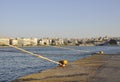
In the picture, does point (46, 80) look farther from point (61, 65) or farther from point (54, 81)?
point (61, 65)

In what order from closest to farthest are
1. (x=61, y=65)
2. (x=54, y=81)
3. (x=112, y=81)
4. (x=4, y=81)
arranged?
(x=112, y=81)
(x=54, y=81)
(x=4, y=81)
(x=61, y=65)

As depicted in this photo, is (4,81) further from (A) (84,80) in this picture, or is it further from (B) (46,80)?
(A) (84,80)

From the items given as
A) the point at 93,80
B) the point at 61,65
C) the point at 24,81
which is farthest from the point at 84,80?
the point at 61,65

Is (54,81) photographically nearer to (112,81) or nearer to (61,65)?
(112,81)

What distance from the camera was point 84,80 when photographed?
66.7 ft

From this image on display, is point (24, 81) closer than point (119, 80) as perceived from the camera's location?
No

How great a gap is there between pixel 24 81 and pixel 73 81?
315cm

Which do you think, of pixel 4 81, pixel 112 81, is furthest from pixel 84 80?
pixel 4 81

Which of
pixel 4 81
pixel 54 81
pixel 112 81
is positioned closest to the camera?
pixel 112 81

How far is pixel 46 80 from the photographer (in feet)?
70.0

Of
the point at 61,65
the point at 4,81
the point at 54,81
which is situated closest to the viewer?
the point at 54,81

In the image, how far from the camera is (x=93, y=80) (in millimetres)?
20141

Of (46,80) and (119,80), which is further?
(46,80)

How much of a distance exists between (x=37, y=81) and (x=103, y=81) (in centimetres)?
409
